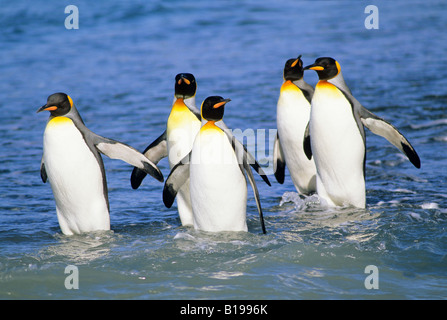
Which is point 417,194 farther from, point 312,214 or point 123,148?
point 123,148

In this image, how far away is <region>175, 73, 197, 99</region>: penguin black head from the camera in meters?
5.20

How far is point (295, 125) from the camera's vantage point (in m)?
6.03

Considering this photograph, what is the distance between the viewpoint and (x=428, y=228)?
190 inches

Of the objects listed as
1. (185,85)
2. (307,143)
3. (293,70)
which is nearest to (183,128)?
(185,85)

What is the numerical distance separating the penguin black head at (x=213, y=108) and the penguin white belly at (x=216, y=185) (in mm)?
97

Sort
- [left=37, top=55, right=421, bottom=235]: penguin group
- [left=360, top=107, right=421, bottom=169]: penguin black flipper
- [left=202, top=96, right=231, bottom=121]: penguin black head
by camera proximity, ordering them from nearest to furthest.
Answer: [left=202, top=96, right=231, bottom=121]: penguin black head < [left=37, top=55, right=421, bottom=235]: penguin group < [left=360, top=107, right=421, bottom=169]: penguin black flipper

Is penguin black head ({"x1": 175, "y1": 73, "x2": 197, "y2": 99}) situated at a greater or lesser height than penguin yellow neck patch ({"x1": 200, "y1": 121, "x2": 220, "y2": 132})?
greater

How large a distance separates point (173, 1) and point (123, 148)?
17088 millimetres

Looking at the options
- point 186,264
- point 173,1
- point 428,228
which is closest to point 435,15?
point 173,1

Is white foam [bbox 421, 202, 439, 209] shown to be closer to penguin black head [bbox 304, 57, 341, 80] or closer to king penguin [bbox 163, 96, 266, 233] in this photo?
penguin black head [bbox 304, 57, 341, 80]

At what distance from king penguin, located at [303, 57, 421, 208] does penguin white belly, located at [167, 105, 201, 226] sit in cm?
104

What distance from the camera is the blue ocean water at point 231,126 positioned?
411 cm

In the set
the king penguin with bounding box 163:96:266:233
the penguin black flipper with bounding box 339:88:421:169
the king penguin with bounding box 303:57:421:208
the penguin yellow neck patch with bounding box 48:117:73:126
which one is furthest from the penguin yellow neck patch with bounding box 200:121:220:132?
the penguin black flipper with bounding box 339:88:421:169

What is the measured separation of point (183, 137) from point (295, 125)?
126 centimetres
